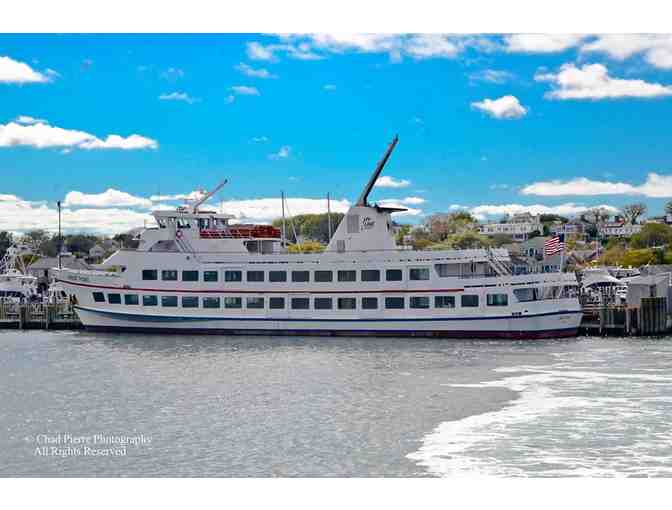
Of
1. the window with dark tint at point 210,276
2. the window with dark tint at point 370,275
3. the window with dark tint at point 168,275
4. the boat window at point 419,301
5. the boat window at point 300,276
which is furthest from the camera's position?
the window with dark tint at point 168,275

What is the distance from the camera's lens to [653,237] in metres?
60.8

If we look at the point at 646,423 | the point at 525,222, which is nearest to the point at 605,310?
the point at 646,423

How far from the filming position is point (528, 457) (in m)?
13.6

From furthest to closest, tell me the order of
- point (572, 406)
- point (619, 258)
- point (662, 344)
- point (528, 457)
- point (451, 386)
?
point (619, 258)
point (662, 344)
point (451, 386)
point (572, 406)
point (528, 457)

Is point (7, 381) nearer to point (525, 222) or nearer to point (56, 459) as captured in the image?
point (56, 459)

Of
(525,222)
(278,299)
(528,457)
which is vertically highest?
(525,222)

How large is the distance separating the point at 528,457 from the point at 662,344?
15324mm

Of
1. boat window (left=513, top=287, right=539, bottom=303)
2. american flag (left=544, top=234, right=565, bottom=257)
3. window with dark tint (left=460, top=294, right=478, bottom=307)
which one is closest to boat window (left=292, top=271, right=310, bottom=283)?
window with dark tint (left=460, top=294, right=478, bottom=307)

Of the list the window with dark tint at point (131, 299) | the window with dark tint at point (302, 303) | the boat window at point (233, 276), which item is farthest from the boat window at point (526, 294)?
the window with dark tint at point (131, 299)

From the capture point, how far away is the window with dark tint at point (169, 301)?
31312 mm

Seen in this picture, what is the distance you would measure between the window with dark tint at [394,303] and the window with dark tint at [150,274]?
824 cm

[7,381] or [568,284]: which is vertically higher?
[568,284]

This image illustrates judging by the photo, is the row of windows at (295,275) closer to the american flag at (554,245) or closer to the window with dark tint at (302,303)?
the window with dark tint at (302,303)

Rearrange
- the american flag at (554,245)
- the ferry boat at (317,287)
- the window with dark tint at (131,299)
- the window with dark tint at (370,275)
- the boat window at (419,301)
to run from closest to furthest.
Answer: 1. the american flag at (554,245)
2. the ferry boat at (317,287)
3. the boat window at (419,301)
4. the window with dark tint at (370,275)
5. the window with dark tint at (131,299)
